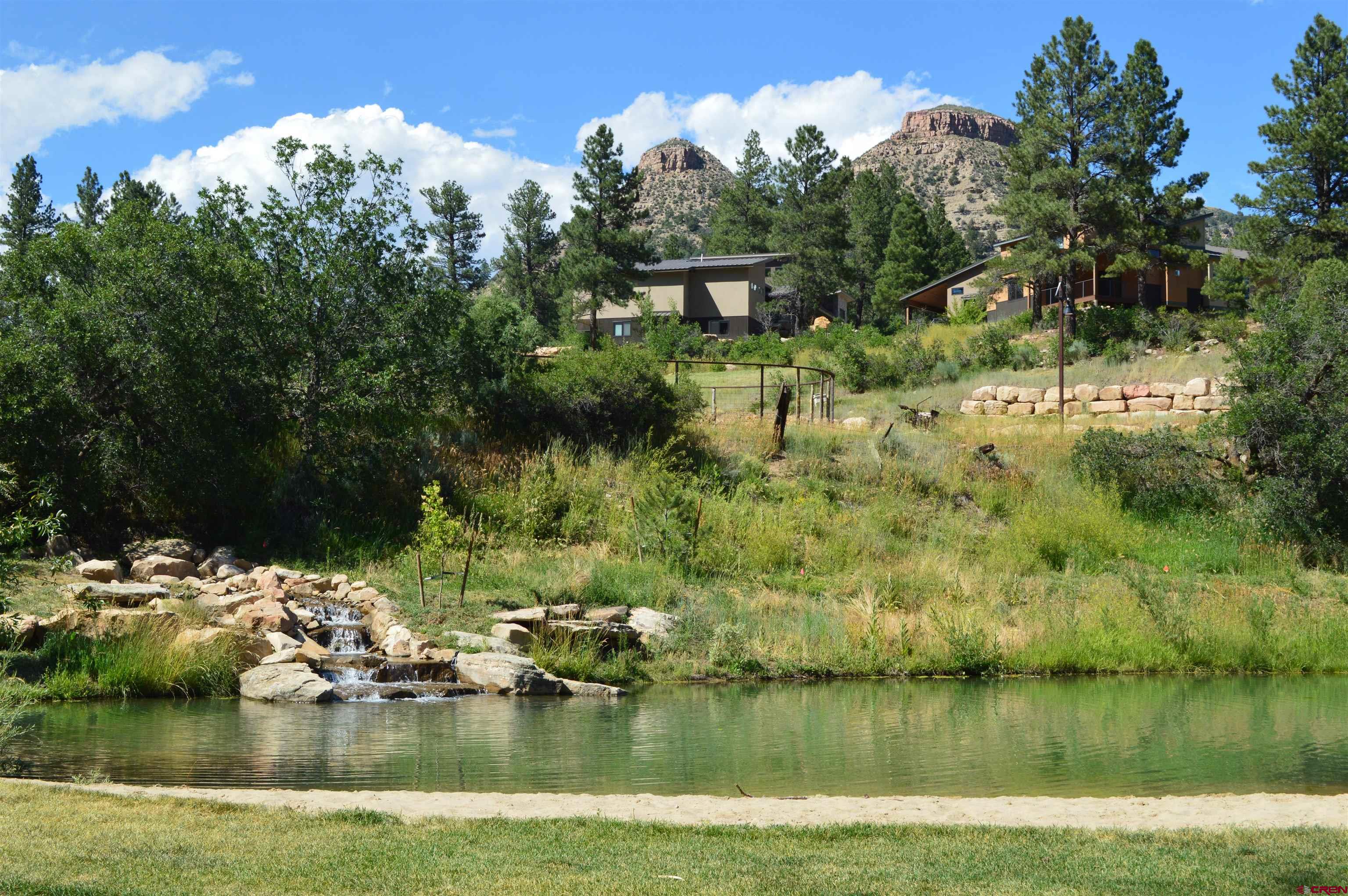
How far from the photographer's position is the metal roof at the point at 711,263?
75062 mm

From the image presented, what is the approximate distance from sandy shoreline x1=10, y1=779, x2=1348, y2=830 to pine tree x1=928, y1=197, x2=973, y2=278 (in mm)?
72025

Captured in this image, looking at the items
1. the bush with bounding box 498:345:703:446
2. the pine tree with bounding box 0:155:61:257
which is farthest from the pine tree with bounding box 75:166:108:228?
the bush with bounding box 498:345:703:446

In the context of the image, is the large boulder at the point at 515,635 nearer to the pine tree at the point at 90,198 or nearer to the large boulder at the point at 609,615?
the large boulder at the point at 609,615

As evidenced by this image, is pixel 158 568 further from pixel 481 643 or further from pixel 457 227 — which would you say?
pixel 457 227

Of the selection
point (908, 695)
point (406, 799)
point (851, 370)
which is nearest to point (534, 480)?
point (908, 695)

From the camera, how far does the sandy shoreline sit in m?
8.39

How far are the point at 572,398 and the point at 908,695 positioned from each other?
15178 mm

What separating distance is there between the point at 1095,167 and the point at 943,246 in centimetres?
2907

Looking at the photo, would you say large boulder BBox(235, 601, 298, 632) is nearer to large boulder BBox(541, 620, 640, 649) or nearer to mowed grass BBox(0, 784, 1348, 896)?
large boulder BBox(541, 620, 640, 649)

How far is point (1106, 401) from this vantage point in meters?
40.4

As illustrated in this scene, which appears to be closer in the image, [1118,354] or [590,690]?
[590,690]

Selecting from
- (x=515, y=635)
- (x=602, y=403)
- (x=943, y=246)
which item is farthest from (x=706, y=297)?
(x=515, y=635)

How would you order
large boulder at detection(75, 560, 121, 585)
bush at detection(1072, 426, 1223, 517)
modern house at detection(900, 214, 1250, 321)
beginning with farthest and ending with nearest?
modern house at detection(900, 214, 1250, 321), bush at detection(1072, 426, 1223, 517), large boulder at detection(75, 560, 121, 585)

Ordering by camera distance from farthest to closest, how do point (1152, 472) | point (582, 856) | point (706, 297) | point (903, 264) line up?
point (706, 297), point (903, 264), point (1152, 472), point (582, 856)
